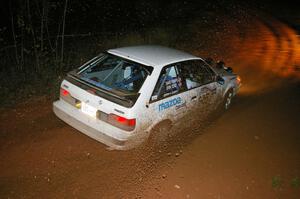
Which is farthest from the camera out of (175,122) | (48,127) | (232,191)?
(48,127)

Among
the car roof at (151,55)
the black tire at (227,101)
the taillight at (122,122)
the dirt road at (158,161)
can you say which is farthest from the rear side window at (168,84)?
the black tire at (227,101)

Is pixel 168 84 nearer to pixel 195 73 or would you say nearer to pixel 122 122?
pixel 195 73

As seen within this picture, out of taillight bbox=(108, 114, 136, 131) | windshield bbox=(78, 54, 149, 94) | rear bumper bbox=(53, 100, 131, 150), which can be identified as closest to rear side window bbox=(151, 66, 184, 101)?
windshield bbox=(78, 54, 149, 94)

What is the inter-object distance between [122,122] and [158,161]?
1093mm

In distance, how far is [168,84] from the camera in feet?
16.6

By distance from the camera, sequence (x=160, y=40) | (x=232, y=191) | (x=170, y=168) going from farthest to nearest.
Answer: (x=160, y=40) → (x=170, y=168) → (x=232, y=191)

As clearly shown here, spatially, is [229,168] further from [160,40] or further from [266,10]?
[266,10]

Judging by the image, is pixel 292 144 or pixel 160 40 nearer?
pixel 292 144

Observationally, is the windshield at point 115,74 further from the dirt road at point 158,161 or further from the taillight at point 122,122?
the dirt road at point 158,161

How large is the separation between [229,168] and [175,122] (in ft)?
3.91

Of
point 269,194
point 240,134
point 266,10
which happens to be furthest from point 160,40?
point 266,10

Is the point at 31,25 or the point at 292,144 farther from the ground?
the point at 31,25

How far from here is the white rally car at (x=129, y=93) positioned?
454 centimetres

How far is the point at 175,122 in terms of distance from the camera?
540cm
